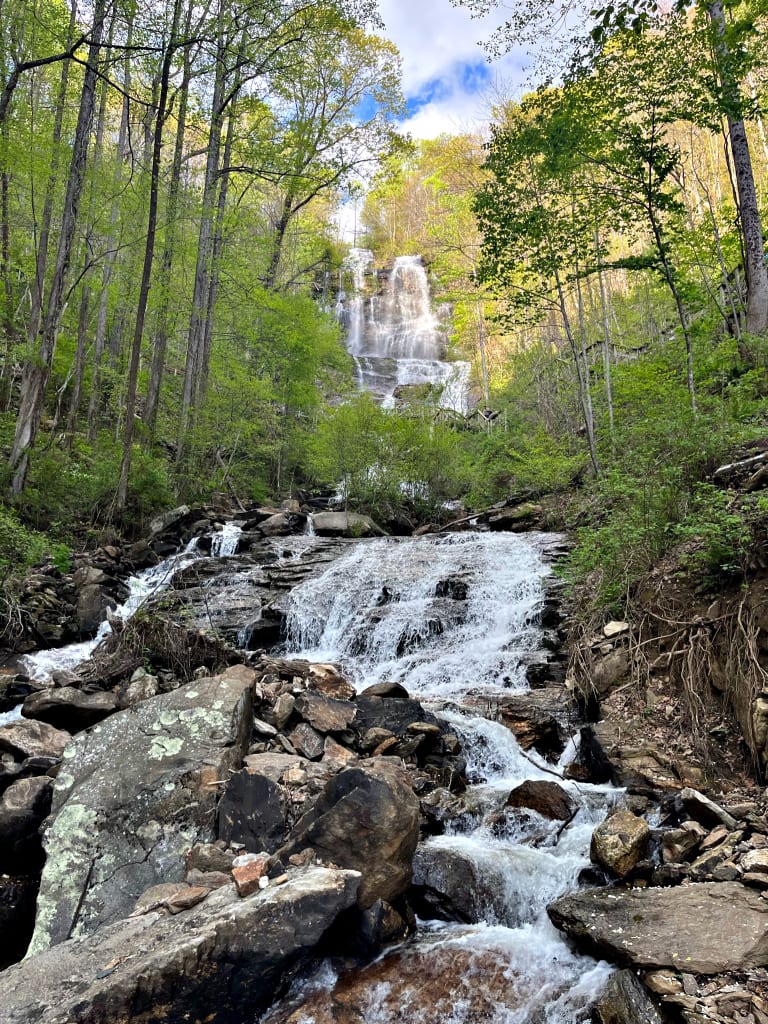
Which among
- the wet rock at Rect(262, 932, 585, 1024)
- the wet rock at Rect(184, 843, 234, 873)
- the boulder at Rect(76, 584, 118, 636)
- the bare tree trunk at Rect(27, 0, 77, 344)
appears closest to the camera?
the wet rock at Rect(262, 932, 585, 1024)

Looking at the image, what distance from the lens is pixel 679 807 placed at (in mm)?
3744

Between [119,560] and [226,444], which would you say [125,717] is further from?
[226,444]

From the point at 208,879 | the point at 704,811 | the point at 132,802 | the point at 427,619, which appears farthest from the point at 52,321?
the point at 704,811

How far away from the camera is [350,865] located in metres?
3.19

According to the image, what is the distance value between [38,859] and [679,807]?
13.6 feet

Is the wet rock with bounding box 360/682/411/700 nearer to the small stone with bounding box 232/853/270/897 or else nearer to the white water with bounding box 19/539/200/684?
the small stone with bounding box 232/853/270/897

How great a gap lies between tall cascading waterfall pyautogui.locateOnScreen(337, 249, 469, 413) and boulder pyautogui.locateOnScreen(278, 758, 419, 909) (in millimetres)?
24074

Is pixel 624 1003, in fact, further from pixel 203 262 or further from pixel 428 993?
pixel 203 262

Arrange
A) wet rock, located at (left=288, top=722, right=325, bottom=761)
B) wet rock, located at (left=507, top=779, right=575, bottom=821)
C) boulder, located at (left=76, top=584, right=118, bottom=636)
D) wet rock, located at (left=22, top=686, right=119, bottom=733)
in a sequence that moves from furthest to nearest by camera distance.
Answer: boulder, located at (left=76, top=584, right=118, bottom=636) < wet rock, located at (left=22, top=686, right=119, bottom=733) < wet rock, located at (left=288, top=722, right=325, bottom=761) < wet rock, located at (left=507, top=779, right=575, bottom=821)

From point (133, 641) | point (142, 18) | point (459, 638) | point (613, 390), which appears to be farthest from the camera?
point (613, 390)

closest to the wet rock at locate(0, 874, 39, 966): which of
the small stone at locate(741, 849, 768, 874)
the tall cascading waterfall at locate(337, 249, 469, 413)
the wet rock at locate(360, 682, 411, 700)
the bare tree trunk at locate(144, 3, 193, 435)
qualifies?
the wet rock at locate(360, 682, 411, 700)

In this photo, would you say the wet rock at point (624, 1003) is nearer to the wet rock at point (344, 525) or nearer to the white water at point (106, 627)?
the white water at point (106, 627)

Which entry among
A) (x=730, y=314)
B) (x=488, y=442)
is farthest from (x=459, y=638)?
(x=488, y=442)

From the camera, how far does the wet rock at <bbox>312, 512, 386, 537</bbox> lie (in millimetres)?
13703
